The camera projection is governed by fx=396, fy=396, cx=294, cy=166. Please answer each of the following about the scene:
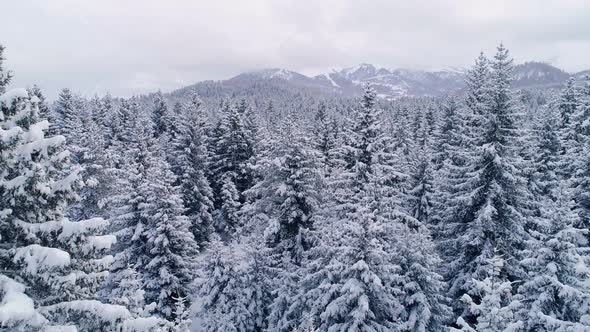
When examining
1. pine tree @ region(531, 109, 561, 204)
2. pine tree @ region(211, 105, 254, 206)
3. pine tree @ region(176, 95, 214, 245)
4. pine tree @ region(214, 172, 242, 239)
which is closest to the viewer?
pine tree @ region(531, 109, 561, 204)

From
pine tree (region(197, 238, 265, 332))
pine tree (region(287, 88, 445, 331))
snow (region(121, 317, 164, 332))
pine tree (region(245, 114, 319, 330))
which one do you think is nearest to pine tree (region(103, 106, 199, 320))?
pine tree (region(197, 238, 265, 332))

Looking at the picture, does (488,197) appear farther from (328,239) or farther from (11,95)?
(11,95)

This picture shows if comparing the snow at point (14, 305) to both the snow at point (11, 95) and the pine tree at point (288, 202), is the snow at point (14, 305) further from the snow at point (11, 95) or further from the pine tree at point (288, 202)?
the pine tree at point (288, 202)

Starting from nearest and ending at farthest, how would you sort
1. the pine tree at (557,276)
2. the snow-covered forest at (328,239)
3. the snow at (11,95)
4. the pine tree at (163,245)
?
the snow at (11,95)
the snow-covered forest at (328,239)
the pine tree at (557,276)
the pine tree at (163,245)

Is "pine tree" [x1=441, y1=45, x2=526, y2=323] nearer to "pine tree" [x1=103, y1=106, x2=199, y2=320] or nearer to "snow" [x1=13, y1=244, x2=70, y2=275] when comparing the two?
"pine tree" [x1=103, y1=106, x2=199, y2=320]

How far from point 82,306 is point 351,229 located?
11.3m

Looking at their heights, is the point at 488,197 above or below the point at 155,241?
above

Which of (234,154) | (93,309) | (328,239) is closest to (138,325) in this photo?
(93,309)

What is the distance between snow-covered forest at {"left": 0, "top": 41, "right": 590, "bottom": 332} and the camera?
831 centimetres

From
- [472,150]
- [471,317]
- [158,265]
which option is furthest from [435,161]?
[158,265]

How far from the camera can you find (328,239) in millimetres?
19625

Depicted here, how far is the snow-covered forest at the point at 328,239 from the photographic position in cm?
831

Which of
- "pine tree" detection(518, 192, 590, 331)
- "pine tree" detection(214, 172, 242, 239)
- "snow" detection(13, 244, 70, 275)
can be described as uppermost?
"snow" detection(13, 244, 70, 275)

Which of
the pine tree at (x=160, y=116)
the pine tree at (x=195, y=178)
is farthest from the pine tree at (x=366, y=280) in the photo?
the pine tree at (x=160, y=116)
